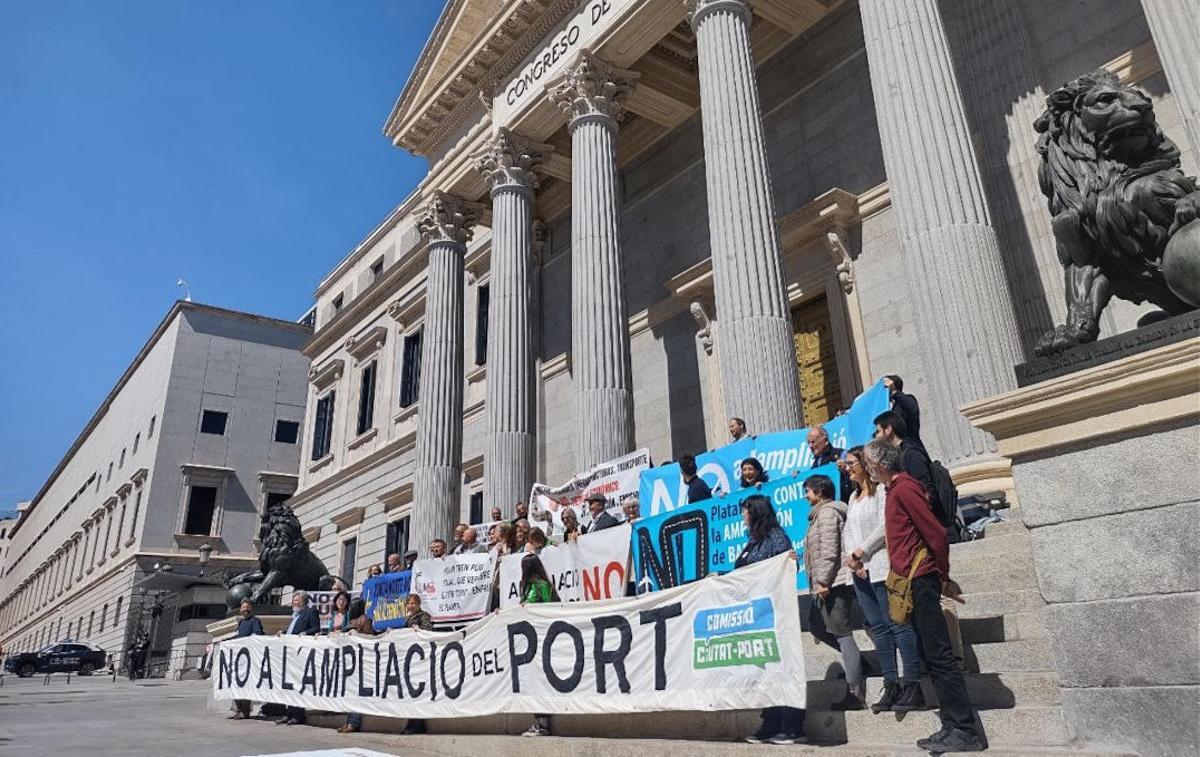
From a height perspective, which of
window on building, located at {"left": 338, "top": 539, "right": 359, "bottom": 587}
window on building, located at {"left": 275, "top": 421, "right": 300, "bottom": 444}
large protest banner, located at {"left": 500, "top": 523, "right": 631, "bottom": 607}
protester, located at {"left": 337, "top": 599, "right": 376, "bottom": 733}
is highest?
window on building, located at {"left": 275, "top": 421, "right": 300, "bottom": 444}

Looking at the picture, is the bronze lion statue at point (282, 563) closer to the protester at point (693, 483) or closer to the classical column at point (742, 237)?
the protester at point (693, 483)

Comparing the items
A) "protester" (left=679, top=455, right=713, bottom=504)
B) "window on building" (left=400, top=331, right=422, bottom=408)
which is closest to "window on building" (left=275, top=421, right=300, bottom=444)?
"window on building" (left=400, top=331, right=422, bottom=408)

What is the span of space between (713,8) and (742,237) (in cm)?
439

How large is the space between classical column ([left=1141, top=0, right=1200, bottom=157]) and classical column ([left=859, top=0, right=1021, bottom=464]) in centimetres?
215

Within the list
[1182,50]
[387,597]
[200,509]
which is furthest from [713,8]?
[200,509]

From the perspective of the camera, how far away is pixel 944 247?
376 inches

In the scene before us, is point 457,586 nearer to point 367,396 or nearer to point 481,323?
point 481,323

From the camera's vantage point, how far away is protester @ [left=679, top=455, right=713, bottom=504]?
9.48m

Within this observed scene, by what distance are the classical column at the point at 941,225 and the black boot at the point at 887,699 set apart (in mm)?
4357

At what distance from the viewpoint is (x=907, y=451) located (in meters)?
6.21

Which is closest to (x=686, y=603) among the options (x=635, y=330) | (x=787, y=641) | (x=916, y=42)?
(x=787, y=641)

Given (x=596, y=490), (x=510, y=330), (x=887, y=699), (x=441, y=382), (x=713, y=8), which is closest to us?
(x=887, y=699)

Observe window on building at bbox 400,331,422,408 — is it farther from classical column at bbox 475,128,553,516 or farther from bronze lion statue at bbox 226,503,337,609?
classical column at bbox 475,128,553,516

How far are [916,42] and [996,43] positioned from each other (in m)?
2.91
